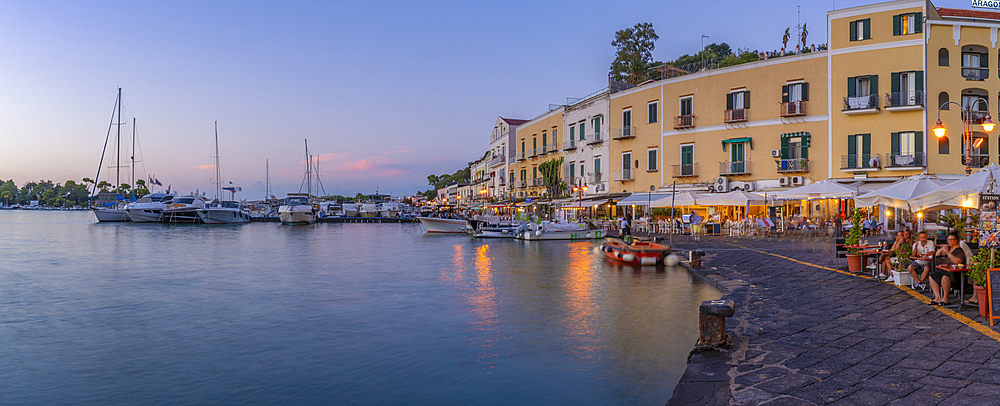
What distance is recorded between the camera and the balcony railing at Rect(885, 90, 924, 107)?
2708 cm

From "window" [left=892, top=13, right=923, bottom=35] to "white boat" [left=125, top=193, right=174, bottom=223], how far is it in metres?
64.8

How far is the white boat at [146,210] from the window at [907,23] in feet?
213

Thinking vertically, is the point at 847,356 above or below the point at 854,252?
below

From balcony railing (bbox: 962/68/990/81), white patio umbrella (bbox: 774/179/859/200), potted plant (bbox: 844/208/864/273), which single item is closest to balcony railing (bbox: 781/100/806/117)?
balcony railing (bbox: 962/68/990/81)

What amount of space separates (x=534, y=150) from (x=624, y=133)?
45.2 feet

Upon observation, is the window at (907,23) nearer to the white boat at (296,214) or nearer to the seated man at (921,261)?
the seated man at (921,261)

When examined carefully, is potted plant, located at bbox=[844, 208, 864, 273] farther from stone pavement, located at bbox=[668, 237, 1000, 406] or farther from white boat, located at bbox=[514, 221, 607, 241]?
white boat, located at bbox=[514, 221, 607, 241]

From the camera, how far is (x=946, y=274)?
8.52 m

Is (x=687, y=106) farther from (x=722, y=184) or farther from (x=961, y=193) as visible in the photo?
(x=961, y=193)

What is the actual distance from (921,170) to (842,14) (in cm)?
821

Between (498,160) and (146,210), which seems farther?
(146,210)

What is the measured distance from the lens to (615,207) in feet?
134

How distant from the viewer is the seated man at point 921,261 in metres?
9.79

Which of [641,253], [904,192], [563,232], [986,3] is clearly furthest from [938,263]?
[563,232]
